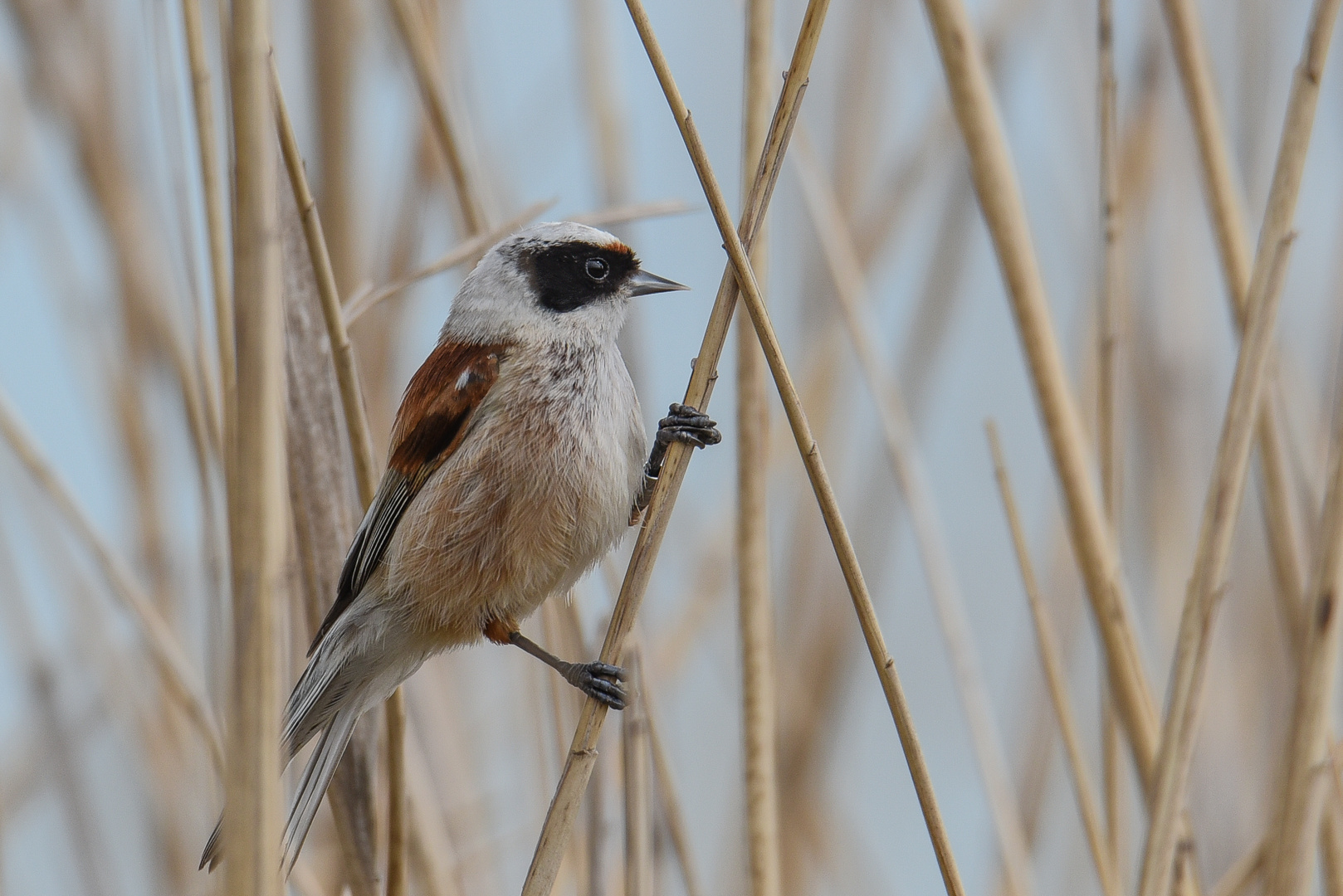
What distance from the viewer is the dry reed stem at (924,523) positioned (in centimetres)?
212

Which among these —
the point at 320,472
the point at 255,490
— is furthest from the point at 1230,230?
the point at 255,490

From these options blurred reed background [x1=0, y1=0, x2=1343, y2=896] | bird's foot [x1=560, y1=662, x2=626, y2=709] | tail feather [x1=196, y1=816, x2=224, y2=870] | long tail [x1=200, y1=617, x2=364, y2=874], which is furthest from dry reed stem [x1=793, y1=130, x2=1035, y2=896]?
tail feather [x1=196, y1=816, x2=224, y2=870]

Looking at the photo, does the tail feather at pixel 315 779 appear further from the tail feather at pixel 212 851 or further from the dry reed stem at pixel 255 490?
the dry reed stem at pixel 255 490

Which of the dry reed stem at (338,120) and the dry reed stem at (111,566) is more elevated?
the dry reed stem at (338,120)

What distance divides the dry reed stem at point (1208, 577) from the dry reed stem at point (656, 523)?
74 centimetres

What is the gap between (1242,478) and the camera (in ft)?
5.28

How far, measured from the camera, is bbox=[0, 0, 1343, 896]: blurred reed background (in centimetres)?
158

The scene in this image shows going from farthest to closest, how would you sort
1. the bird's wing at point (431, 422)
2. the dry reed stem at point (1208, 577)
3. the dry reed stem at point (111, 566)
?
the bird's wing at point (431, 422) → the dry reed stem at point (111, 566) → the dry reed stem at point (1208, 577)

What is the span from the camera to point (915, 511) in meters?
2.29

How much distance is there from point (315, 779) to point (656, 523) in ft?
2.23

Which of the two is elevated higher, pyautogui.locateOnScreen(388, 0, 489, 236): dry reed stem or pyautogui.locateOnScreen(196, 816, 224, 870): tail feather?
pyautogui.locateOnScreen(388, 0, 489, 236): dry reed stem

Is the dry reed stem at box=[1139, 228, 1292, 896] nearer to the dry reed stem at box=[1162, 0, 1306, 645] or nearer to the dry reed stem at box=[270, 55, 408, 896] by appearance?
the dry reed stem at box=[1162, 0, 1306, 645]

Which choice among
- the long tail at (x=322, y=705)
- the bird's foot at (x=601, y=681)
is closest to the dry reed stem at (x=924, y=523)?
the bird's foot at (x=601, y=681)

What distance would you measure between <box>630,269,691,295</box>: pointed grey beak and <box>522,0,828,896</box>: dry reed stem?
27.2 inches
